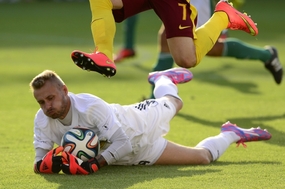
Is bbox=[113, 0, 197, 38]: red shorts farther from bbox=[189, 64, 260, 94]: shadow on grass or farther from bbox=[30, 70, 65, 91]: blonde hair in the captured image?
bbox=[189, 64, 260, 94]: shadow on grass

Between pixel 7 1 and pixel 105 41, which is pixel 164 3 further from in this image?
pixel 7 1

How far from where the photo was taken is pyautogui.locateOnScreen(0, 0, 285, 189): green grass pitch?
14.8 ft

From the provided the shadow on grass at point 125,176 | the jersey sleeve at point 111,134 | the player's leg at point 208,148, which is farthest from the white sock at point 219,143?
the jersey sleeve at point 111,134

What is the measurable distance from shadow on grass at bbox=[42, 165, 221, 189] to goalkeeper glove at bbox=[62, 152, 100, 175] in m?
0.03

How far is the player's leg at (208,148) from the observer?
198 inches

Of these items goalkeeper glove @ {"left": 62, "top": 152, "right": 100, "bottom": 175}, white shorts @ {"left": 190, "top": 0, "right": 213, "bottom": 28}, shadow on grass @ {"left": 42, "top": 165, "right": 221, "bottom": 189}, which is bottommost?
shadow on grass @ {"left": 42, "top": 165, "right": 221, "bottom": 189}

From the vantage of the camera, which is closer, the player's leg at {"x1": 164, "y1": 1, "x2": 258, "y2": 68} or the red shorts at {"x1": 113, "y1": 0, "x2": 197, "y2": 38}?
the red shorts at {"x1": 113, "y1": 0, "x2": 197, "y2": 38}

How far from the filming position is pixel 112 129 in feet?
15.6

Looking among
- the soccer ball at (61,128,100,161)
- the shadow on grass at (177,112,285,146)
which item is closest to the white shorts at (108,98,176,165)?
the soccer ball at (61,128,100,161)

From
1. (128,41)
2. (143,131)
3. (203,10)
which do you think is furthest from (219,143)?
(128,41)

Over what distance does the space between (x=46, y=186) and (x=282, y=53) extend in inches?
301

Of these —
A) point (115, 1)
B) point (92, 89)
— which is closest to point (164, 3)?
point (115, 1)

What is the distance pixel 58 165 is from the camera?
4.62 metres

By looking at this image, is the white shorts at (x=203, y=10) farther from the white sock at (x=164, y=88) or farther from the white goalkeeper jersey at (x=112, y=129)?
the white goalkeeper jersey at (x=112, y=129)
